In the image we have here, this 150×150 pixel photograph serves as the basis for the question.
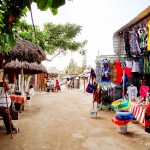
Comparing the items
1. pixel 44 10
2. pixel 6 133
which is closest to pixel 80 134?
pixel 6 133

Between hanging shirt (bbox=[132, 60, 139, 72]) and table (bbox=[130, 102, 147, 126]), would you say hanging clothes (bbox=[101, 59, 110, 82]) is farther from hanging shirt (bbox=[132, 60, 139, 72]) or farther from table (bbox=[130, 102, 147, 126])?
table (bbox=[130, 102, 147, 126])

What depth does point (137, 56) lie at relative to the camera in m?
12.1

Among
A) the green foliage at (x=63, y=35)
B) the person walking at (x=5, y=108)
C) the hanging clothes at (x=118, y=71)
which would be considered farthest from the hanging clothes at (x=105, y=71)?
the green foliage at (x=63, y=35)

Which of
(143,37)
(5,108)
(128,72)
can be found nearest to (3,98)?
(5,108)

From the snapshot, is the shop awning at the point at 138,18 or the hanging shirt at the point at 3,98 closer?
the hanging shirt at the point at 3,98

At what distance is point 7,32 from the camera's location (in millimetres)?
3619

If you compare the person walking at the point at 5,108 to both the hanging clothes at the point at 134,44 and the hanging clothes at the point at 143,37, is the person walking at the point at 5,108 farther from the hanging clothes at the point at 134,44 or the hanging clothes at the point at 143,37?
the hanging clothes at the point at 134,44

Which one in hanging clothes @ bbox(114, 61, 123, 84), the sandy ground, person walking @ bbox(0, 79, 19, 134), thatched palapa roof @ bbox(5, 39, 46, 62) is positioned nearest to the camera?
the sandy ground

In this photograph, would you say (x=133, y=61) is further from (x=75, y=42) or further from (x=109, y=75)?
(x=75, y=42)

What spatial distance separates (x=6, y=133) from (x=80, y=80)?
43.5 metres

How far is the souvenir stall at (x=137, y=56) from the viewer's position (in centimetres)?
976

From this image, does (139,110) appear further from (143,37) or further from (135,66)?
(135,66)

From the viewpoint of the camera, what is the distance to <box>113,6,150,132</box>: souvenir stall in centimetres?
976

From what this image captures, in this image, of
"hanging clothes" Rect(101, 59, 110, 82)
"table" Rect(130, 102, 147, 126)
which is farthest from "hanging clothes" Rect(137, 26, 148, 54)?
"hanging clothes" Rect(101, 59, 110, 82)
